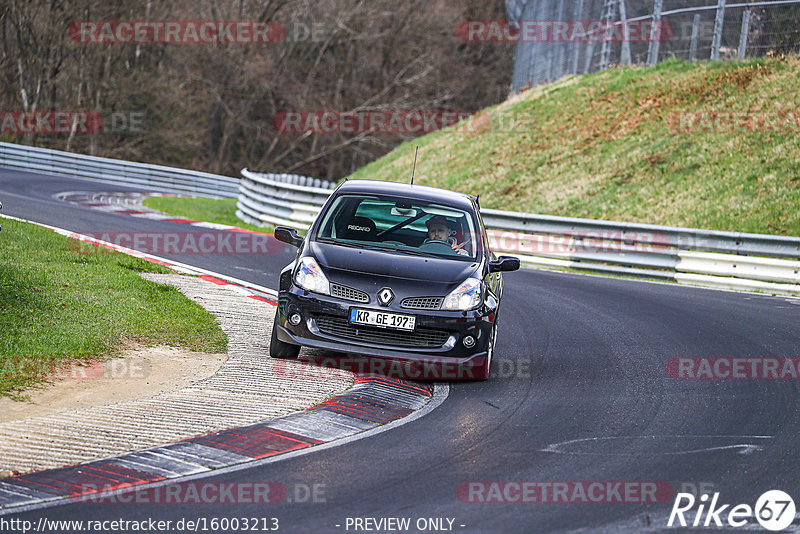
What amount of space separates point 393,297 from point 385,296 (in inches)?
2.7

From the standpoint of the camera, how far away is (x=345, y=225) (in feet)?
32.5

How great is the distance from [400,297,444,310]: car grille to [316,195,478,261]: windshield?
84cm

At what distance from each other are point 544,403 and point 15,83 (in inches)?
1579

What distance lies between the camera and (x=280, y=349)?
9.27 metres

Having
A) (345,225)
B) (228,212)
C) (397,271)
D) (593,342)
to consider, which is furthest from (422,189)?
(228,212)

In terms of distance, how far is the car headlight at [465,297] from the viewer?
890 cm

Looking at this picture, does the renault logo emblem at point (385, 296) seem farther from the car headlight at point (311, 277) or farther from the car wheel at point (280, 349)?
the car wheel at point (280, 349)

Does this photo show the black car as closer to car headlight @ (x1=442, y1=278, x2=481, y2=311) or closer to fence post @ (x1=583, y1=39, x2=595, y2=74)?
car headlight @ (x1=442, y1=278, x2=481, y2=311)

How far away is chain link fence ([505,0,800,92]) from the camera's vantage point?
85.9ft

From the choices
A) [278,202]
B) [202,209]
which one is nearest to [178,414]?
[278,202]

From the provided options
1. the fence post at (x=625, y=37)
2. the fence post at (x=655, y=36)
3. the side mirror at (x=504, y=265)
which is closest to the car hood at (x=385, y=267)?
the side mirror at (x=504, y=265)

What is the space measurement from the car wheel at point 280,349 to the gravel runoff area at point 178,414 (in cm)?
8

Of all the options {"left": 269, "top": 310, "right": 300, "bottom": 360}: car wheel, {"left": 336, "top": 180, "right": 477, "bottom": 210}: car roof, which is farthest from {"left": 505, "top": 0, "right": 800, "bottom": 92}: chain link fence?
{"left": 269, "top": 310, "right": 300, "bottom": 360}: car wheel

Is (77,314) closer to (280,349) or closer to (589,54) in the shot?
(280,349)
